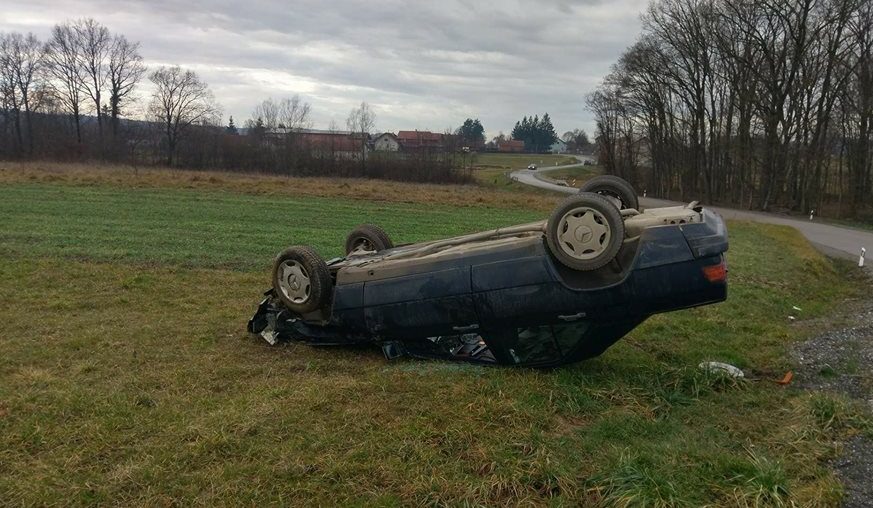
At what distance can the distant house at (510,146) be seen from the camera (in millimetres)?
120769

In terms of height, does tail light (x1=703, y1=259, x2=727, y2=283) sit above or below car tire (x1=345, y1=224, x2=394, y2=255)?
above

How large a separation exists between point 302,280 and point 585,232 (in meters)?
2.91

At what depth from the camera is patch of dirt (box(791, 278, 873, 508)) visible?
3.75 m

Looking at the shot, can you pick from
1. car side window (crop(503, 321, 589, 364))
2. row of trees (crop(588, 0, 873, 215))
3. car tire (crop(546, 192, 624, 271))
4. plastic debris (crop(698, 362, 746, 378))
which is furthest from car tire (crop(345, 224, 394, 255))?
row of trees (crop(588, 0, 873, 215))

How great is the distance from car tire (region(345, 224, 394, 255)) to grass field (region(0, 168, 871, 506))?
1.53 metres

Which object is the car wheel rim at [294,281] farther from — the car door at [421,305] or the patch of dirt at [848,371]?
the patch of dirt at [848,371]

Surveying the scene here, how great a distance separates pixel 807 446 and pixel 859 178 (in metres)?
35.8

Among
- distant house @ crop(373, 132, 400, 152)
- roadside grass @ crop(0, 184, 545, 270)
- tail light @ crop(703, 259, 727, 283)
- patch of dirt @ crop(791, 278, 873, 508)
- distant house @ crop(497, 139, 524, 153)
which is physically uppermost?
distant house @ crop(497, 139, 524, 153)

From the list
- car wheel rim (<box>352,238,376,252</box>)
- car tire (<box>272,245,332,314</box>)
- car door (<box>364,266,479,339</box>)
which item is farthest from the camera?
car wheel rim (<box>352,238,376,252</box>)

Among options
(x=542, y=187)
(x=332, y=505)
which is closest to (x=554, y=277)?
(x=332, y=505)

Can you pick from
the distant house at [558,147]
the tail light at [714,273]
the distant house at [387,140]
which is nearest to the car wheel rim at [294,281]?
the tail light at [714,273]

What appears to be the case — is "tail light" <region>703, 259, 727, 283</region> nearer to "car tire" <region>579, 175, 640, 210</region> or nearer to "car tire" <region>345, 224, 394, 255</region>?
"car tire" <region>579, 175, 640, 210</region>

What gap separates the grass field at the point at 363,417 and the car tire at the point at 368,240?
1532 millimetres

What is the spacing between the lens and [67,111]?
60.6 metres
